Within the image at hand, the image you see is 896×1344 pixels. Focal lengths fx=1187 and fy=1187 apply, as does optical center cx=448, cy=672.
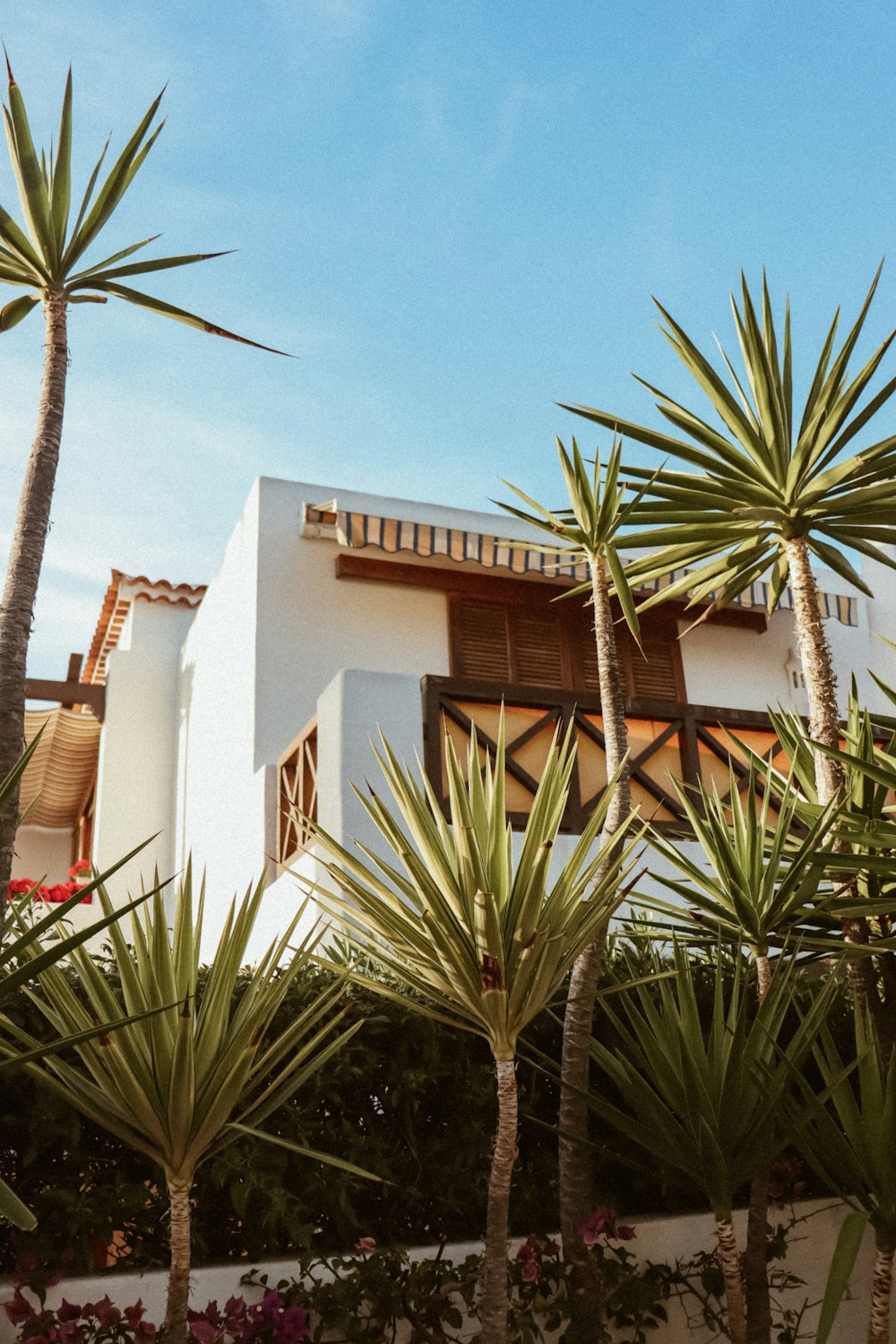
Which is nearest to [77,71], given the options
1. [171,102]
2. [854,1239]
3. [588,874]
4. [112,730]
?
[171,102]

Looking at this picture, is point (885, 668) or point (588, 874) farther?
point (885, 668)

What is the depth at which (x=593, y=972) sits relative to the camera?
4277 mm

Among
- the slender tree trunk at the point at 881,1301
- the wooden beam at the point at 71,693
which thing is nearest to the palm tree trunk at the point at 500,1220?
the slender tree trunk at the point at 881,1301

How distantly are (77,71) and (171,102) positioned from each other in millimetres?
353

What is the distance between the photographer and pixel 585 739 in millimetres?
7758

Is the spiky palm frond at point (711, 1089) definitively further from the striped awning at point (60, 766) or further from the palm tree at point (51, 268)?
the striped awning at point (60, 766)

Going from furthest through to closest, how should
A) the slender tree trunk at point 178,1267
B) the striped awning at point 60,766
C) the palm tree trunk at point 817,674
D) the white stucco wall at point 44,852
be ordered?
the white stucco wall at point 44,852, the striped awning at point 60,766, the palm tree trunk at point 817,674, the slender tree trunk at point 178,1267

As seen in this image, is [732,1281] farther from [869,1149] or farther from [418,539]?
[418,539]

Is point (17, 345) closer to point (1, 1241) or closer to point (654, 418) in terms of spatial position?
point (654, 418)

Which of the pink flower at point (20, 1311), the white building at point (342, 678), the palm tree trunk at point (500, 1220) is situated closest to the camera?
the pink flower at point (20, 1311)

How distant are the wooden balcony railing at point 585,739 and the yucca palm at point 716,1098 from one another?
10.4ft

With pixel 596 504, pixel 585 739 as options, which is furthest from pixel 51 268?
pixel 585 739

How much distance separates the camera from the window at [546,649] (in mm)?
10773

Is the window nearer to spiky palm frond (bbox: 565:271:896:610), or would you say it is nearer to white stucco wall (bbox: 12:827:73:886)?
spiky palm frond (bbox: 565:271:896:610)
